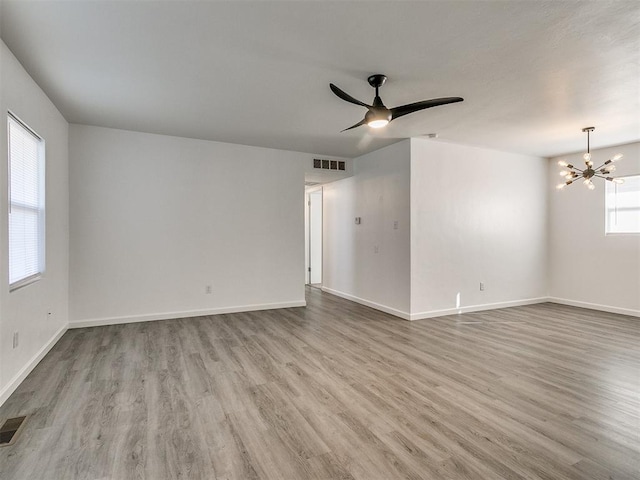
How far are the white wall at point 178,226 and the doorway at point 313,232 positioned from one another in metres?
2.29

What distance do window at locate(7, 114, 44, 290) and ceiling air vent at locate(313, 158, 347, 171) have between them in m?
3.89

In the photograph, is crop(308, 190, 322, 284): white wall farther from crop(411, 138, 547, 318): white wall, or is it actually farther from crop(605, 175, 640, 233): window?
crop(605, 175, 640, 233): window

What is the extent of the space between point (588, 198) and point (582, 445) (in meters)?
5.34

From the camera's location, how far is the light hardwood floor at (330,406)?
1.86m

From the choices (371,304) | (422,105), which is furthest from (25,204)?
(371,304)

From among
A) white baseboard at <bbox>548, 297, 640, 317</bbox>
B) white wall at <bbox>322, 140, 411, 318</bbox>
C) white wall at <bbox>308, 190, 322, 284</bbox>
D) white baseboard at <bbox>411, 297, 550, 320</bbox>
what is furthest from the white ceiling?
white wall at <bbox>308, 190, 322, 284</bbox>

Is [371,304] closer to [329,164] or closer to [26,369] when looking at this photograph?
[329,164]

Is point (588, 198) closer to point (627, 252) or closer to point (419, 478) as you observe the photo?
point (627, 252)

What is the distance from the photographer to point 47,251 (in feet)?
11.9

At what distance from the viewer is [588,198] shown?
5887 millimetres

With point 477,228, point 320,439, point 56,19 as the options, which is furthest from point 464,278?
point 56,19

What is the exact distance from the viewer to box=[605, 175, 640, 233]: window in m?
5.38

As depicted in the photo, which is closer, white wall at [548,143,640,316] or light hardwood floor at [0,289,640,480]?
light hardwood floor at [0,289,640,480]

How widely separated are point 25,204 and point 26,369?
1.49m
